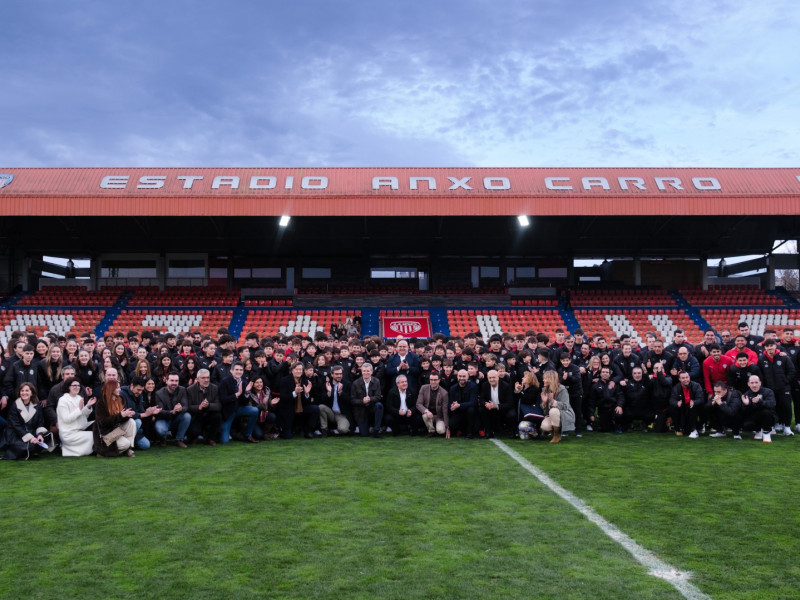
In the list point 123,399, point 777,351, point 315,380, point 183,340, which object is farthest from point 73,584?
point 777,351

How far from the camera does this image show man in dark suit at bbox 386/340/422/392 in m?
11.6

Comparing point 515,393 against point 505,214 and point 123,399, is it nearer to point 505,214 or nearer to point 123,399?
point 123,399

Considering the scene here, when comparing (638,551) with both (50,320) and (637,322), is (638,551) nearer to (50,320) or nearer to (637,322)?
(637,322)

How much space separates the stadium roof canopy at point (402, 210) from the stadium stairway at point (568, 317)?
10.7 ft

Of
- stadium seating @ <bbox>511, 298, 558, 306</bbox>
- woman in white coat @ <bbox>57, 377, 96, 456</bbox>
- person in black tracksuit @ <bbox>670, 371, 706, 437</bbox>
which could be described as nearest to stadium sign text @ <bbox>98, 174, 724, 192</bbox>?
stadium seating @ <bbox>511, 298, 558, 306</bbox>

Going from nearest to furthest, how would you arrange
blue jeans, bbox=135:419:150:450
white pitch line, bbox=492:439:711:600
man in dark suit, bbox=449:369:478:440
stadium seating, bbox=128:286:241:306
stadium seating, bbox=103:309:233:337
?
white pitch line, bbox=492:439:711:600, blue jeans, bbox=135:419:150:450, man in dark suit, bbox=449:369:478:440, stadium seating, bbox=103:309:233:337, stadium seating, bbox=128:286:241:306

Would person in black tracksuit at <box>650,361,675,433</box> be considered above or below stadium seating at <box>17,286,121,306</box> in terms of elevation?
below

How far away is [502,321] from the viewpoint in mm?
27547

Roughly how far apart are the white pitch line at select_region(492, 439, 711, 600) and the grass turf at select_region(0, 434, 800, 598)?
3.3 inches

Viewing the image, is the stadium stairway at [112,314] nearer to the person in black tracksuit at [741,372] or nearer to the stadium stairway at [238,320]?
the stadium stairway at [238,320]

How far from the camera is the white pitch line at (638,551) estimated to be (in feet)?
14.0

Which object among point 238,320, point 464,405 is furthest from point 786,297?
point 464,405

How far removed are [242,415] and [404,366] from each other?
2.72 meters

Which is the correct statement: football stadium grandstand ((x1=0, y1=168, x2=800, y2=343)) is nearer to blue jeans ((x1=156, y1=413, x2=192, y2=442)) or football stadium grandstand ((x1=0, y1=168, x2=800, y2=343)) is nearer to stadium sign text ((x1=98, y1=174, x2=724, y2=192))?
stadium sign text ((x1=98, y1=174, x2=724, y2=192))
